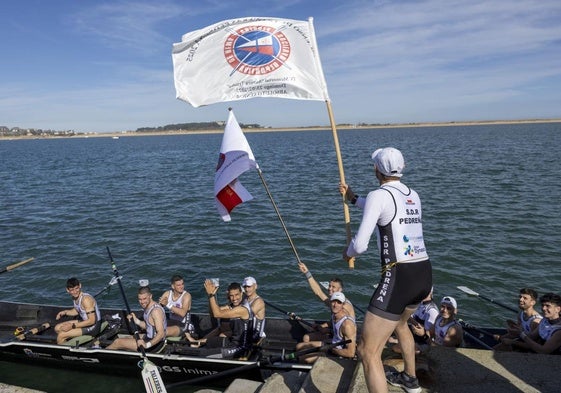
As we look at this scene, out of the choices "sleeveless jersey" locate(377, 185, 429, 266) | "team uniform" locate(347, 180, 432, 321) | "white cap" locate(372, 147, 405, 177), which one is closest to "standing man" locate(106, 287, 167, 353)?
"team uniform" locate(347, 180, 432, 321)

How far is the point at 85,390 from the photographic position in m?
8.64

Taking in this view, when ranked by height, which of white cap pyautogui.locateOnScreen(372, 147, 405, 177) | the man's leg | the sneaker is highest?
white cap pyautogui.locateOnScreen(372, 147, 405, 177)

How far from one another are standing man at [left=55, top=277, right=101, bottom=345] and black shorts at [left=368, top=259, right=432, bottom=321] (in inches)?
308

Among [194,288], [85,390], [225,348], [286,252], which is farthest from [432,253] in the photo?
[85,390]

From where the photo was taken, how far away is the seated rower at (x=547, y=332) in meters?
6.67

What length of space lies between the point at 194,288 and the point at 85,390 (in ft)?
17.5

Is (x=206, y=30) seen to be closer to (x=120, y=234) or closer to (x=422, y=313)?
(x=422, y=313)

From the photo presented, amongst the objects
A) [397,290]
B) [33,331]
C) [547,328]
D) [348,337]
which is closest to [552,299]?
[547,328]

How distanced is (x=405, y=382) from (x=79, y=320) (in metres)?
8.06

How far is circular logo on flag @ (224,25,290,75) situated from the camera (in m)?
6.70

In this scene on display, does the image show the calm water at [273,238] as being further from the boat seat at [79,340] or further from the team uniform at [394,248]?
the team uniform at [394,248]

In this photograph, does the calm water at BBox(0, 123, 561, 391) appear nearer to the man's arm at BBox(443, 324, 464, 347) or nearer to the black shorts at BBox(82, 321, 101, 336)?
the black shorts at BBox(82, 321, 101, 336)

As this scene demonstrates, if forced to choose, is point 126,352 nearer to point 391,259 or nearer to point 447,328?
→ point 447,328

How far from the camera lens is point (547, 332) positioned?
276 inches
